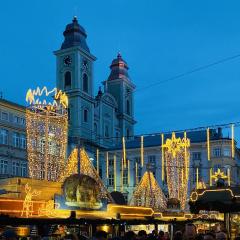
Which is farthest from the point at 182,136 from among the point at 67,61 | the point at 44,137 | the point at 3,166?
the point at 44,137

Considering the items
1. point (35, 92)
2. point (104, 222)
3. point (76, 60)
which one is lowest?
point (104, 222)

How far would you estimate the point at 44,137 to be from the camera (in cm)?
3158

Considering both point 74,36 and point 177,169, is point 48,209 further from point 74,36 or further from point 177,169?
point 74,36

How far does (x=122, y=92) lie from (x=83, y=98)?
52.1ft

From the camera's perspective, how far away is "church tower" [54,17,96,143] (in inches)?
3194

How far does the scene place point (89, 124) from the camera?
274 ft

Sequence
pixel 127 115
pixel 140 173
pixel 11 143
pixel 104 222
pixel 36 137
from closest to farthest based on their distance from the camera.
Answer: pixel 104 222
pixel 36 137
pixel 11 143
pixel 140 173
pixel 127 115

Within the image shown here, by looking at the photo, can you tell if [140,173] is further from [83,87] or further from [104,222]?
[104,222]

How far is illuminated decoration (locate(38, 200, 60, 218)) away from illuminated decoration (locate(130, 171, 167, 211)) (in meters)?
16.3

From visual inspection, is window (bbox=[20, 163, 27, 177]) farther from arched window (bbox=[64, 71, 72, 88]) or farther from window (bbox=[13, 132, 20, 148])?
arched window (bbox=[64, 71, 72, 88])

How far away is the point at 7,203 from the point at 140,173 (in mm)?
54599

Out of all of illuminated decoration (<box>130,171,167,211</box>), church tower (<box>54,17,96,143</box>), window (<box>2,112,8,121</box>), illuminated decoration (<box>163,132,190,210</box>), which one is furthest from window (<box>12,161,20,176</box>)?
illuminated decoration (<box>163,132,190,210</box>)

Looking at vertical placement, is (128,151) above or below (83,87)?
below

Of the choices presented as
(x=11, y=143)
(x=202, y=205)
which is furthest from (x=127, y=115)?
(x=202, y=205)
